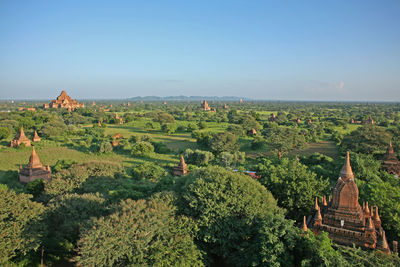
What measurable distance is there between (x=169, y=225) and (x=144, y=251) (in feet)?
4.92

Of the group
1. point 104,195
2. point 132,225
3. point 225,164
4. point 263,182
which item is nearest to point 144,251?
point 132,225

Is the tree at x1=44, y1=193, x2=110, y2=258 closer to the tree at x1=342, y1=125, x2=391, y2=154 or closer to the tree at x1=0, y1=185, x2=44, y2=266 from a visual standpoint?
the tree at x1=0, y1=185, x2=44, y2=266

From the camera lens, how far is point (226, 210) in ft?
40.2

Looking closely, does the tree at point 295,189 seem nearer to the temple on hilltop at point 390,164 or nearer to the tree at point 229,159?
the tree at point 229,159

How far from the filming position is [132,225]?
10.4 metres

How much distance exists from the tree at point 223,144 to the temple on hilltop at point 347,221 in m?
21.0

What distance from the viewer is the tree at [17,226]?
35.7ft

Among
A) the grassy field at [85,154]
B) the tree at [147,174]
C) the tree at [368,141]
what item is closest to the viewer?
the tree at [147,174]

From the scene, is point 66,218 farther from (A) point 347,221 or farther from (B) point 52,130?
(B) point 52,130

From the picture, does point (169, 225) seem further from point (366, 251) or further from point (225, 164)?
point (225, 164)

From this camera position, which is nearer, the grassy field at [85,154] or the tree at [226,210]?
the tree at [226,210]

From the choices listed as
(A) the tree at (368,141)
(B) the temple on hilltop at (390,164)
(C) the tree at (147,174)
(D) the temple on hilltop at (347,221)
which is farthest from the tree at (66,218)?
(A) the tree at (368,141)

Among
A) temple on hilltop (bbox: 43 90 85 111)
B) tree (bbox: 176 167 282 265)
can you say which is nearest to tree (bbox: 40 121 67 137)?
tree (bbox: 176 167 282 265)

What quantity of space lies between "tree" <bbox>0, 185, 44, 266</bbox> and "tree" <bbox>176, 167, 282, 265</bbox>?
651cm
